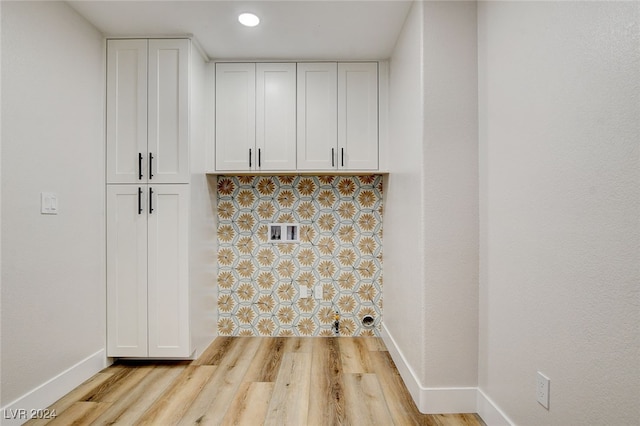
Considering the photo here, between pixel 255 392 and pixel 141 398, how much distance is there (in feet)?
2.09

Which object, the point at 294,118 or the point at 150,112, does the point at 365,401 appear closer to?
the point at 294,118

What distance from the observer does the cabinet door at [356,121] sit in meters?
3.06

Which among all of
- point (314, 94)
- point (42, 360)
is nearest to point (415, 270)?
point (314, 94)

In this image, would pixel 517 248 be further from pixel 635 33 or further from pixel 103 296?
pixel 103 296

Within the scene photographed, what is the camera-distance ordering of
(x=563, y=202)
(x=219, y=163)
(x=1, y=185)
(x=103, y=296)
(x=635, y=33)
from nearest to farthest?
(x=635, y=33)
(x=563, y=202)
(x=1, y=185)
(x=103, y=296)
(x=219, y=163)

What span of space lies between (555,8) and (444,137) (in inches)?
29.5

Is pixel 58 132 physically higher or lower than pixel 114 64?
lower

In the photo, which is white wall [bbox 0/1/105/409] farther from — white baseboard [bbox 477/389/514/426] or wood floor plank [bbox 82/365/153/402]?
white baseboard [bbox 477/389/514/426]

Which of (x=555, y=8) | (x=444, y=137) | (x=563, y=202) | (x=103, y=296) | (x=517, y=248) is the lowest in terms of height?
(x=103, y=296)

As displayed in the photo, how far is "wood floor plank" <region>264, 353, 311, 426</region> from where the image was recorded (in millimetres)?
1956

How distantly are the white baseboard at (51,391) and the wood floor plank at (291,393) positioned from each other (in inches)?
46.8

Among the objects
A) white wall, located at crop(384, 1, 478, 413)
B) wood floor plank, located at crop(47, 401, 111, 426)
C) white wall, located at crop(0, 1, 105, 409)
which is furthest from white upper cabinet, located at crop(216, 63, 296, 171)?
wood floor plank, located at crop(47, 401, 111, 426)

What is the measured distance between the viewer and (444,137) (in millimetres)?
2025

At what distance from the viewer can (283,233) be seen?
132 inches
